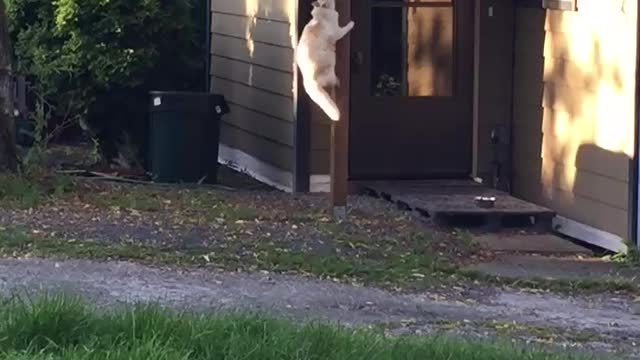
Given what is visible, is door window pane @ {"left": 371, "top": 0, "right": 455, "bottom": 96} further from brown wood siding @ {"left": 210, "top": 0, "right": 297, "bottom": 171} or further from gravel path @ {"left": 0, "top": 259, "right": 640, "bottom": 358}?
gravel path @ {"left": 0, "top": 259, "right": 640, "bottom": 358}

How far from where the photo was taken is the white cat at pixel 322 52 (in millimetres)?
11398

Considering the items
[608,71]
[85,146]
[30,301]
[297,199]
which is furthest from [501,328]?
[85,146]

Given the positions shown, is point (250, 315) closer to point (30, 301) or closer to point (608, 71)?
point (30, 301)

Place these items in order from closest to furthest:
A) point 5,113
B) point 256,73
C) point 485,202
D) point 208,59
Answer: point 5,113, point 485,202, point 256,73, point 208,59

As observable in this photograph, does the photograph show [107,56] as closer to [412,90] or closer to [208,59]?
[208,59]

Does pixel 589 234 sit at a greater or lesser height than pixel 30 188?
lesser

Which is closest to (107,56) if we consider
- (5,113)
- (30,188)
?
(5,113)

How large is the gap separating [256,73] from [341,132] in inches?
147

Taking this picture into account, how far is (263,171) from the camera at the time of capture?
1500 cm

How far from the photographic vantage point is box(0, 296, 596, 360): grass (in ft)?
21.7

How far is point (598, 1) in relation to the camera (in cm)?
1198

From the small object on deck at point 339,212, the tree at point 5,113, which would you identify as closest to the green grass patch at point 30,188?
the tree at point 5,113

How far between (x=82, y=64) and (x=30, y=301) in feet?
26.6

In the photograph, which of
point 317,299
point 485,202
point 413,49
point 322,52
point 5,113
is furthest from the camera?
point 413,49
